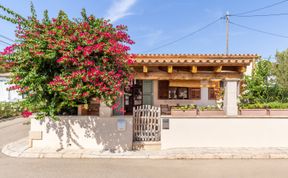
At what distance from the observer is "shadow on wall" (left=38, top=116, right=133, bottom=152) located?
550 cm

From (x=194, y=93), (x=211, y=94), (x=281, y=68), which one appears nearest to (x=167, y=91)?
(x=194, y=93)

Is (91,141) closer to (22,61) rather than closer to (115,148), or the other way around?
(115,148)

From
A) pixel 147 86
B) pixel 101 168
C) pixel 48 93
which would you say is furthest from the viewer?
pixel 147 86

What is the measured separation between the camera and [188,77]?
6.54m

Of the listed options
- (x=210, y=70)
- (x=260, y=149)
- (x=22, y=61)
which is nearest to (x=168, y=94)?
(x=210, y=70)

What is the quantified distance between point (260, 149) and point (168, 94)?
5.93 meters

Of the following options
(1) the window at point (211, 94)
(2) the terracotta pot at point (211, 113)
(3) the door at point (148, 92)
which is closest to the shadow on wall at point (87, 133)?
(2) the terracotta pot at point (211, 113)

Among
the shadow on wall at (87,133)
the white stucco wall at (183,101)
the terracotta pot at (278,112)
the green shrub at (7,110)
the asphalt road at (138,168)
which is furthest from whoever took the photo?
the green shrub at (7,110)

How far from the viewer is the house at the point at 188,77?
5980 millimetres

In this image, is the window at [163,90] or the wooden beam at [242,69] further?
the window at [163,90]

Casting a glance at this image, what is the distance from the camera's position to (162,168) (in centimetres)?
427

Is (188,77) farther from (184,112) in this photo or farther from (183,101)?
(183,101)

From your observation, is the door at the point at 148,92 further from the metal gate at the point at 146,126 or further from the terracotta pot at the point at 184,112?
the metal gate at the point at 146,126

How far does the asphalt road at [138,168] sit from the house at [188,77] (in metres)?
2.08
